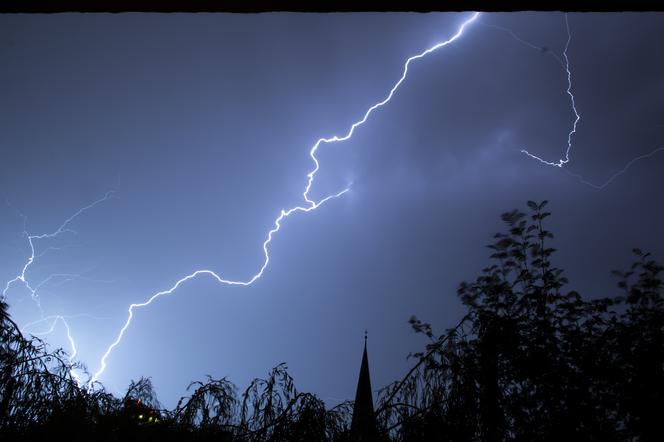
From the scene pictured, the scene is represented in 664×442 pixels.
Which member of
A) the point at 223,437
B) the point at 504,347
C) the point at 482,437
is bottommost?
the point at 223,437

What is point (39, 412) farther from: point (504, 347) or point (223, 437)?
point (504, 347)
